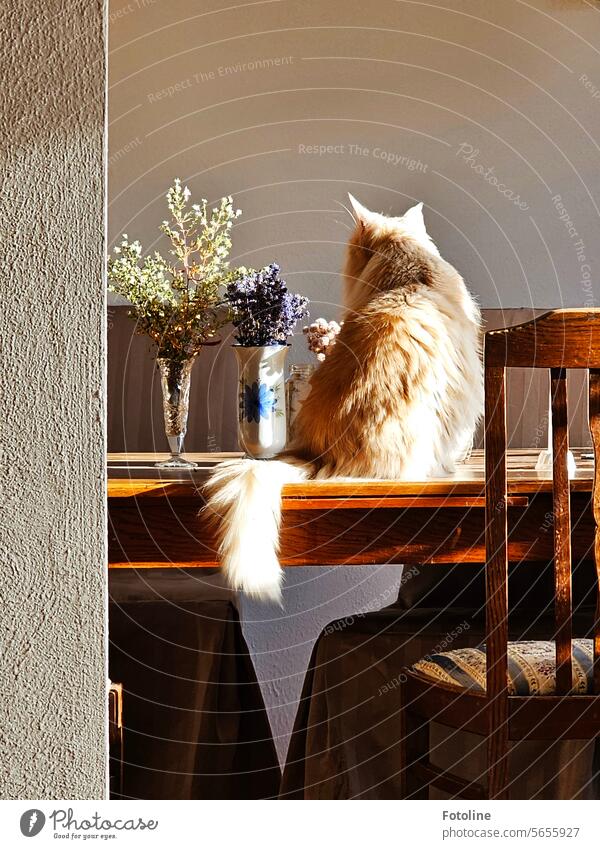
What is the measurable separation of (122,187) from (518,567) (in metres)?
1.57

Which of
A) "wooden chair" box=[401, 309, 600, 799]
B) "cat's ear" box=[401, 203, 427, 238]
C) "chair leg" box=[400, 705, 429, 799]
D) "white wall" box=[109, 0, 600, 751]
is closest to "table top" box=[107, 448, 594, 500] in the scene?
"wooden chair" box=[401, 309, 600, 799]

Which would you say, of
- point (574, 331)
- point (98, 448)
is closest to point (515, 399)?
point (574, 331)

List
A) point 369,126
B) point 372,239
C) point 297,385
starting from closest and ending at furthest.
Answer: point 372,239, point 297,385, point 369,126

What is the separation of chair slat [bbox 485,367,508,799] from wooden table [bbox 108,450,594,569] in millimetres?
109

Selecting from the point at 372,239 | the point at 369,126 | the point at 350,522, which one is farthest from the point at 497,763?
the point at 369,126

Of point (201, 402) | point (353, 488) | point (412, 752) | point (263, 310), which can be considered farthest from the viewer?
point (201, 402)

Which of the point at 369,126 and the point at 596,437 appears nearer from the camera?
the point at 596,437

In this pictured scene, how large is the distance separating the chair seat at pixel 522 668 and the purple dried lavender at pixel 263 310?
1.86 feet

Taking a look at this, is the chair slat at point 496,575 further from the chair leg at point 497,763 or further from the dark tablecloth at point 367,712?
the dark tablecloth at point 367,712

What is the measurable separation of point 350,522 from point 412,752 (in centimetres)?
38

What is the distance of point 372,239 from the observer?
161cm

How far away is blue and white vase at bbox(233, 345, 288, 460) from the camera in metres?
1.49

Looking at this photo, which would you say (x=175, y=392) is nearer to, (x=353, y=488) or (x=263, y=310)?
(x=263, y=310)
